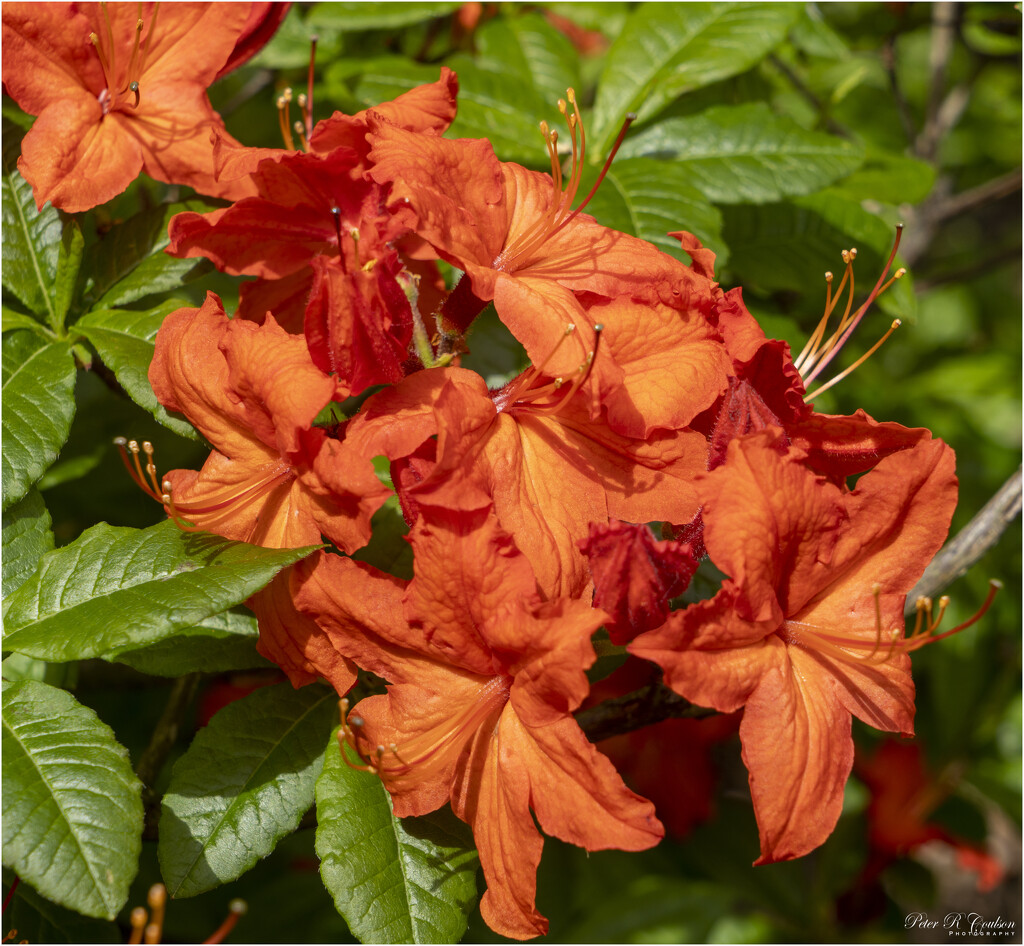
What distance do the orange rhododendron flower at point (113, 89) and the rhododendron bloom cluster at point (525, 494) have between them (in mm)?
206

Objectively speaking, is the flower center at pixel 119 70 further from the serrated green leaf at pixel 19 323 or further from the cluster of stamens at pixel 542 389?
the cluster of stamens at pixel 542 389

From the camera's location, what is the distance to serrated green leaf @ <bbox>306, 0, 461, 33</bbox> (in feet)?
6.08

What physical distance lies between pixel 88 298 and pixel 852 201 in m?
1.39

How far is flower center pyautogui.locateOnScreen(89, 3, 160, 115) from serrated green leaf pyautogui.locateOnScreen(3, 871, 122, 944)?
3.56ft

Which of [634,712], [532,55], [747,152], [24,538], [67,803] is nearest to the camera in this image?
[67,803]

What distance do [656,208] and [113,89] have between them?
2.74 feet

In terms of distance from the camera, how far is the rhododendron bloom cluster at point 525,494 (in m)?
1.07

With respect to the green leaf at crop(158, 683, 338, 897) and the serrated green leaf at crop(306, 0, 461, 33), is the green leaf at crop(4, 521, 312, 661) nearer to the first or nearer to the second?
the green leaf at crop(158, 683, 338, 897)

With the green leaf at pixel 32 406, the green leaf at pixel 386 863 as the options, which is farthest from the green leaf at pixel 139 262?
the green leaf at pixel 386 863

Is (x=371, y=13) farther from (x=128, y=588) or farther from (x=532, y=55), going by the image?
(x=128, y=588)

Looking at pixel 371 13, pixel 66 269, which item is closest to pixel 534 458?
pixel 66 269

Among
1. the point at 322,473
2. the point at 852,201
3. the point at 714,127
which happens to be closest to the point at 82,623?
the point at 322,473

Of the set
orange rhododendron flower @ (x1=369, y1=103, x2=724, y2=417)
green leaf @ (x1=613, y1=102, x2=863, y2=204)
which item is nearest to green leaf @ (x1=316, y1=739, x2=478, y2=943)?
orange rhododendron flower @ (x1=369, y1=103, x2=724, y2=417)

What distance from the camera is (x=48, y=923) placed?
1413 mm
